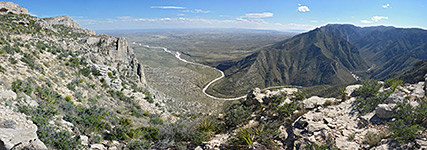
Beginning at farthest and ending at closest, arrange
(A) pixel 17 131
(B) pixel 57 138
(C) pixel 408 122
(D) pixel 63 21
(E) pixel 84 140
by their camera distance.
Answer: (D) pixel 63 21 → (E) pixel 84 140 → (C) pixel 408 122 → (B) pixel 57 138 → (A) pixel 17 131

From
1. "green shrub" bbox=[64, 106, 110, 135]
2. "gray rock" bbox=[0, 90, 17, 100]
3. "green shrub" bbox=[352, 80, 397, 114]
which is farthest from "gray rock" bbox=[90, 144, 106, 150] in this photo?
"green shrub" bbox=[352, 80, 397, 114]

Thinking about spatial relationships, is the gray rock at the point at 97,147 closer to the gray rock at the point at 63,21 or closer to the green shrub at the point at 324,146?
the green shrub at the point at 324,146

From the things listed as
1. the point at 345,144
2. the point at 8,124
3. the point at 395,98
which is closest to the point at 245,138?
the point at 345,144

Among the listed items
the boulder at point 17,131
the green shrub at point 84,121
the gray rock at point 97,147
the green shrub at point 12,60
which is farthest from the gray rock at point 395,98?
the green shrub at point 12,60

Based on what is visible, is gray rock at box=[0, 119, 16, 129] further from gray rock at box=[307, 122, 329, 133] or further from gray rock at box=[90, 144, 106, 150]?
gray rock at box=[307, 122, 329, 133]

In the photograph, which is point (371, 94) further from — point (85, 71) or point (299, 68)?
point (299, 68)
